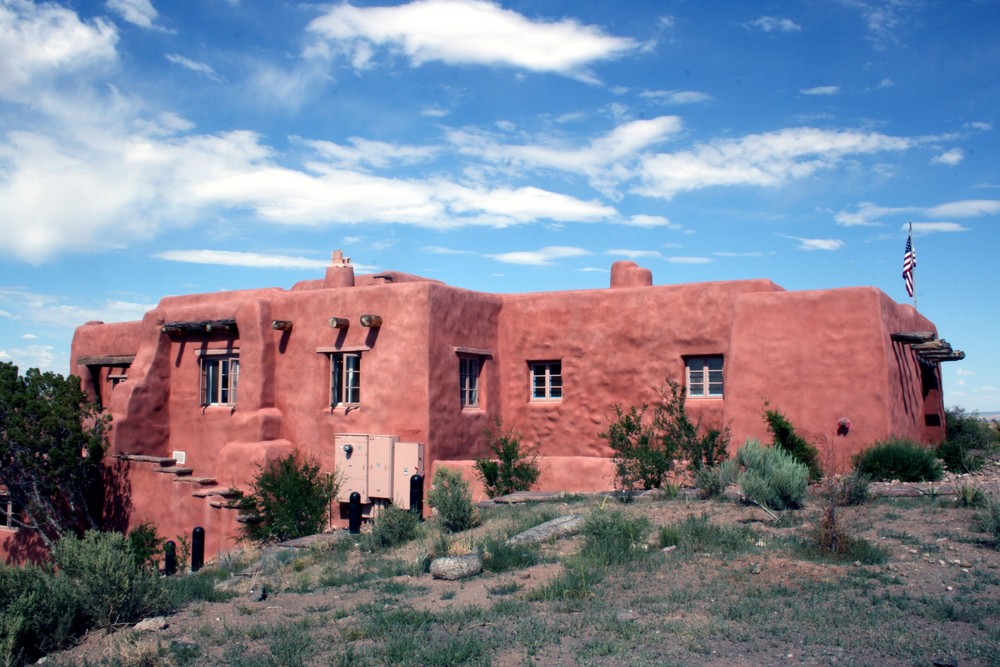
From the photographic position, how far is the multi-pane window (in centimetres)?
1779

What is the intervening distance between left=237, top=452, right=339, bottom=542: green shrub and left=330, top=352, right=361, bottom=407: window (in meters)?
1.68

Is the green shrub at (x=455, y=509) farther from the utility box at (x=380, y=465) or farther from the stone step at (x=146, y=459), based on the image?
the stone step at (x=146, y=459)

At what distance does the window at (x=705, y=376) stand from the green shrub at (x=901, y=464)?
3478 mm

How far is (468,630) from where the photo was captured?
7.11 meters

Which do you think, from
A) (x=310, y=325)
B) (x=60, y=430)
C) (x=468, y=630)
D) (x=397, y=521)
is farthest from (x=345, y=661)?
(x=60, y=430)

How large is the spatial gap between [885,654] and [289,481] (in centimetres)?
1166

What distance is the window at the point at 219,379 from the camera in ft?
62.8

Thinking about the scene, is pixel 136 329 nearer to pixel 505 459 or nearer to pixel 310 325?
pixel 310 325

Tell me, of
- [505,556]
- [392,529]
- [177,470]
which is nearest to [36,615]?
[505,556]

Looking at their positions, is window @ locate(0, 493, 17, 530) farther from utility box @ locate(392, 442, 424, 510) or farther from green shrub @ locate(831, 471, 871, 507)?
green shrub @ locate(831, 471, 871, 507)

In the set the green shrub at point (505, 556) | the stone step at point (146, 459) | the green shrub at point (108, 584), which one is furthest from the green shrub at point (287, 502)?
the green shrub at point (108, 584)

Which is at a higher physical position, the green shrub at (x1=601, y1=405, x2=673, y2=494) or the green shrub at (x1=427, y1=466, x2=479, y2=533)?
the green shrub at (x1=601, y1=405, x2=673, y2=494)

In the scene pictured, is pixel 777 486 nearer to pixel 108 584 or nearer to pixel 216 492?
pixel 108 584

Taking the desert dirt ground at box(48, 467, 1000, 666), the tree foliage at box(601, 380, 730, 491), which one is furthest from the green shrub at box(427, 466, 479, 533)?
the tree foliage at box(601, 380, 730, 491)
